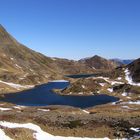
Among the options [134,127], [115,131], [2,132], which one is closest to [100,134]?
[115,131]

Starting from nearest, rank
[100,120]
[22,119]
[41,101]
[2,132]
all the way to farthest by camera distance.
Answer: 1. [2,132]
2. [22,119]
3. [100,120]
4. [41,101]

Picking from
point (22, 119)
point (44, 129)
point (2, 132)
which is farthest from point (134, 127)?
point (2, 132)

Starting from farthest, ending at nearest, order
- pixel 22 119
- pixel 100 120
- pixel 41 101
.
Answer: pixel 41 101
pixel 100 120
pixel 22 119

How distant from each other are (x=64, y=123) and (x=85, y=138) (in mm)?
8779

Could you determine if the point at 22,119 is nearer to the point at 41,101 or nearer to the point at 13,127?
the point at 13,127

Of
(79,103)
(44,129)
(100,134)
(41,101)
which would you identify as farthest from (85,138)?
(41,101)

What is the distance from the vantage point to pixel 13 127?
4809 cm

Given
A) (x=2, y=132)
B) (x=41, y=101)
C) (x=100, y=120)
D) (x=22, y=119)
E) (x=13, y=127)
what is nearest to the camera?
(x=2, y=132)

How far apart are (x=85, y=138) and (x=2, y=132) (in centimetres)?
1305

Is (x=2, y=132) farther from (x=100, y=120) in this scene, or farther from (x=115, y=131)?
(x=100, y=120)

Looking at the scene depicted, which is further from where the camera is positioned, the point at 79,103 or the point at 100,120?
the point at 79,103

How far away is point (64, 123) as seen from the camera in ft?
185

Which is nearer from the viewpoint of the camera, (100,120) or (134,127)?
(134,127)

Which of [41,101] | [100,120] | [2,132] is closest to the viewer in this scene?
[2,132]
